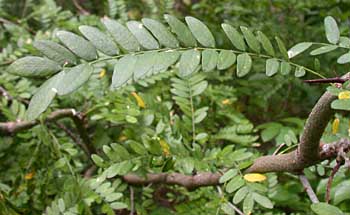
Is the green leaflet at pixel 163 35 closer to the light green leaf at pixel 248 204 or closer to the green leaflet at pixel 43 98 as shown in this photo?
the green leaflet at pixel 43 98

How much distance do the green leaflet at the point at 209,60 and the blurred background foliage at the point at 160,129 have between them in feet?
0.53

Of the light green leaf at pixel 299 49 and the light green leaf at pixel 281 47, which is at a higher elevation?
the light green leaf at pixel 281 47

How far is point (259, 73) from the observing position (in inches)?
58.4

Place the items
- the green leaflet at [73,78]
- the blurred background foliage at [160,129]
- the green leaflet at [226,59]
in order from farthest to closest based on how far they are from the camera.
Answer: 1. the blurred background foliage at [160,129]
2. the green leaflet at [226,59]
3. the green leaflet at [73,78]

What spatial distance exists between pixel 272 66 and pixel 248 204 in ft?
0.80

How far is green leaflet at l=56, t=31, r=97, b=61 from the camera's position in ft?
1.91

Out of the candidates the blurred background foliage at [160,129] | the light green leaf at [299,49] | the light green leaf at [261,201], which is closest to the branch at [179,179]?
the blurred background foliage at [160,129]

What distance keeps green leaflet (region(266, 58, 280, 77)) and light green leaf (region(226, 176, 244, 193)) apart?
23cm

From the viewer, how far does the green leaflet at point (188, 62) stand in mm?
605

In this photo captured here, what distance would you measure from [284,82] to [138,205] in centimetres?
69

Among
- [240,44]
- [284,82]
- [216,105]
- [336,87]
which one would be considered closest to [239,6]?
[284,82]

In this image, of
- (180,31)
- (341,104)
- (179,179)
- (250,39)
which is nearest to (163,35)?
(180,31)

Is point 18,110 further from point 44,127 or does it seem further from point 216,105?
point 216,105

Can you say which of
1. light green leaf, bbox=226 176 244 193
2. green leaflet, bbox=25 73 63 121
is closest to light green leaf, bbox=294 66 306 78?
light green leaf, bbox=226 176 244 193
